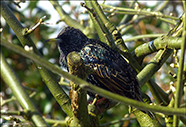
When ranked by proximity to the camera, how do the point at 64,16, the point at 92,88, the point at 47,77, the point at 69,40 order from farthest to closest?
the point at 64,16 → the point at 69,40 → the point at 47,77 → the point at 92,88

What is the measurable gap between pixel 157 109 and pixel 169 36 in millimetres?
1510

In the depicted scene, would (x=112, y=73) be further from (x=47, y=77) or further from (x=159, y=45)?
(x=47, y=77)

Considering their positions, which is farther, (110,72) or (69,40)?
(69,40)

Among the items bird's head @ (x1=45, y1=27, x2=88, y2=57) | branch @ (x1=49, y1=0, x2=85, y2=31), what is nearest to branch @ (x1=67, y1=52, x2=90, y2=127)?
bird's head @ (x1=45, y1=27, x2=88, y2=57)

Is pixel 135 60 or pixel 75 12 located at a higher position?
pixel 75 12

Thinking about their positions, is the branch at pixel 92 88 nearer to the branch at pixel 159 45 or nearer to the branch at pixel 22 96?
the branch at pixel 22 96

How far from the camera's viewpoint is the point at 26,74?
4.93 metres

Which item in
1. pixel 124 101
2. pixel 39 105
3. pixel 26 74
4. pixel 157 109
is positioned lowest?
pixel 39 105

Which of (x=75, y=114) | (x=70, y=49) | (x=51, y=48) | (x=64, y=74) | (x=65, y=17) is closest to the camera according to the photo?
(x=64, y=74)

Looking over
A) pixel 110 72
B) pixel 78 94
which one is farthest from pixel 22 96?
pixel 110 72

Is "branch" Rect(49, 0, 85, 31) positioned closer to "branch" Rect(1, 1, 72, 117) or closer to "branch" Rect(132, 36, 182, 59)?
"branch" Rect(132, 36, 182, 59)

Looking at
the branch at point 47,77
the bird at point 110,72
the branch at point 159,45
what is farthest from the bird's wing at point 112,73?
the branch at point 47,77

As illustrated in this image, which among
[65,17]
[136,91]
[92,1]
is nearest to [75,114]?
[136,91]

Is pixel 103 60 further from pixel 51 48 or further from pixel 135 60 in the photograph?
pixel 51 48
